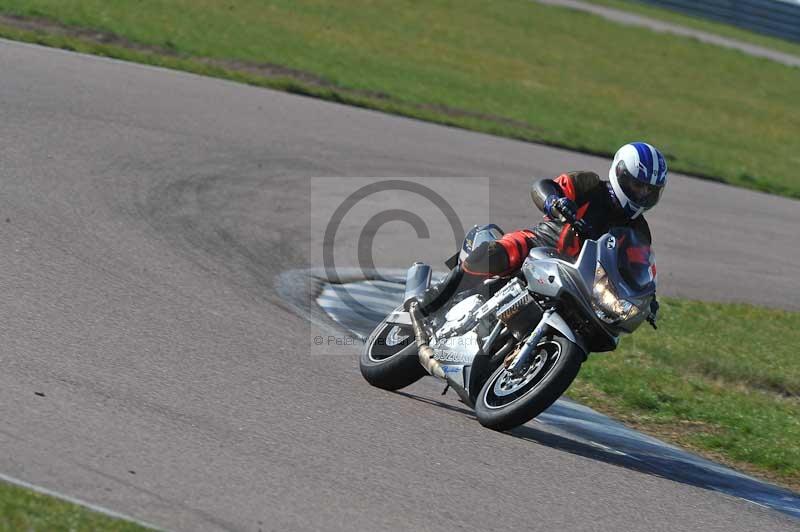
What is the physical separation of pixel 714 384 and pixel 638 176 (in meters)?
3.22

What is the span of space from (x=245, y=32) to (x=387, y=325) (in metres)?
16.0

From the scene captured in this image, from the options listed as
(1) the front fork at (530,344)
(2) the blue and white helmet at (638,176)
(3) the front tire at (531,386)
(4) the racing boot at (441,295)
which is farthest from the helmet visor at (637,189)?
(4) the racing boot at (441,295)

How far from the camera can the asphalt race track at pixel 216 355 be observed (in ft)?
15.9

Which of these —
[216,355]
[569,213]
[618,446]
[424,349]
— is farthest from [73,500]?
[618,446]

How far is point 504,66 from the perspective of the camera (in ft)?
87.2

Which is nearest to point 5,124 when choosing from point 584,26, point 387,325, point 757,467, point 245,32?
point 387,325

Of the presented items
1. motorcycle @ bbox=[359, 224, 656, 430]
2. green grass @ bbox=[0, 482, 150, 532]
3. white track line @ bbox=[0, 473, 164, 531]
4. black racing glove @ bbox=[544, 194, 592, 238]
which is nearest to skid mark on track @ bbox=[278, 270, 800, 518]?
motorcycle @ bbox=[359, 224, 656, 430]

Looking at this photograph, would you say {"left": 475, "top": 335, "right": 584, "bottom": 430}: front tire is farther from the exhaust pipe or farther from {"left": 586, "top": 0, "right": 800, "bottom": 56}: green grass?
{"left": 586, "top": 0, "right": 800, "bottom": 56}: green grass

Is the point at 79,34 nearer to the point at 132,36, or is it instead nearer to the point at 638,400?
the point at 132,36

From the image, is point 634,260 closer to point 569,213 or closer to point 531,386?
point 569,213

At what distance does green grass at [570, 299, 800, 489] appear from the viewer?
7754 millimetres

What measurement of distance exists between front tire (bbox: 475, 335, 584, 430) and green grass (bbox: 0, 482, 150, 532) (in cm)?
253

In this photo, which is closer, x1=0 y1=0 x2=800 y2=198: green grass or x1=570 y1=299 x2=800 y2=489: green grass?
x1=570 y1=299 x2=800 y2=489: green grass

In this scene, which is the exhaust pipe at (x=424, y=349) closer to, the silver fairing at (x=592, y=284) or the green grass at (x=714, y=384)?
the silver fairing at (x=592, y=284)
